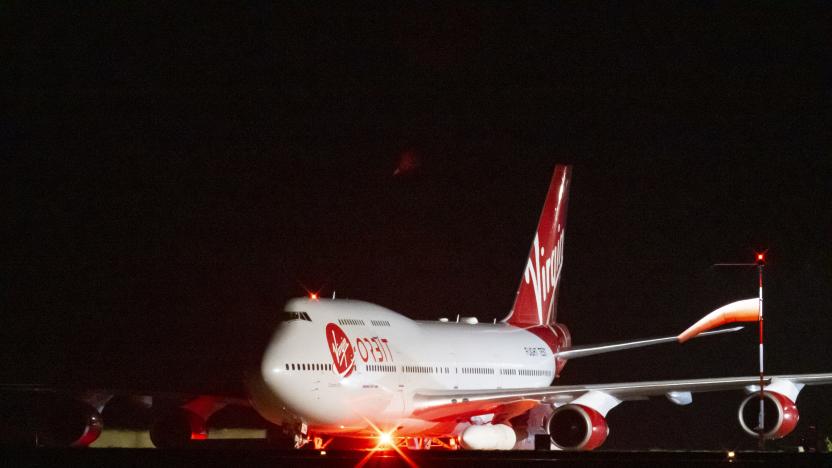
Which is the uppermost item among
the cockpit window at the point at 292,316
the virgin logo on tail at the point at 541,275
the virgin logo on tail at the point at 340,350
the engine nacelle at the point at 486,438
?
the virgin logo on tail at the point at 541,275

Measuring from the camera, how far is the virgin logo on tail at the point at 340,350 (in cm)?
3042

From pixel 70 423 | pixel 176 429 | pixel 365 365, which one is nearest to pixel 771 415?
pixel 365 365

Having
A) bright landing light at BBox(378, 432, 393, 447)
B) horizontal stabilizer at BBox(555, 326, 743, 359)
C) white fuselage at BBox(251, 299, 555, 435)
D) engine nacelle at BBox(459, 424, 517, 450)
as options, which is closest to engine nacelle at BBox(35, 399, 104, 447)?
white fuselage at BBox(251, 299, 555, 435)

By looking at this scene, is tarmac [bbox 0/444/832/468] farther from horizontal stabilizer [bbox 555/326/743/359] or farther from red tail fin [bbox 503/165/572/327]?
red tail fin [bbox 503/165/572/327]

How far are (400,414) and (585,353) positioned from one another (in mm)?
10563

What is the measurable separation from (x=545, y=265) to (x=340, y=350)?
57.9ft

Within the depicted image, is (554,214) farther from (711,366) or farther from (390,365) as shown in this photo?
(390,365)

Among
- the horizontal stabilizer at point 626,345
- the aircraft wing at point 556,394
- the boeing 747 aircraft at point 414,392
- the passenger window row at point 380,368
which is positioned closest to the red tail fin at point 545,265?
the horizontal stabilizer at point 626,345

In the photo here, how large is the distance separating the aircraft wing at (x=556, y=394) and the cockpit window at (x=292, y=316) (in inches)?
227

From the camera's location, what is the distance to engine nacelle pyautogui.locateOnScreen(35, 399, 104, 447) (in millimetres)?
31859

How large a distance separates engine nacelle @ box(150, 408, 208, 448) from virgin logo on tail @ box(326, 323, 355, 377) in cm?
505

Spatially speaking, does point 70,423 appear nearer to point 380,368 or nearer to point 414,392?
point 380,368

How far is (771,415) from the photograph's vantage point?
3209 centimetres

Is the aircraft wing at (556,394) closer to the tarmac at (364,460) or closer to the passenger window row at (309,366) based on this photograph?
the passenger window row at (309,366)
